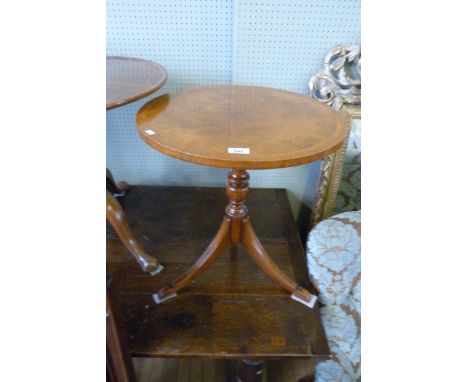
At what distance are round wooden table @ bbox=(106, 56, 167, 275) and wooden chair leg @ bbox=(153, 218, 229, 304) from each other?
0.37 ft

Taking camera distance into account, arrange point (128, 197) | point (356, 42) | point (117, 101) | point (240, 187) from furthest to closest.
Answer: point (128, 197) < point (356, 42) < point (240, 187) < point (117, 101)

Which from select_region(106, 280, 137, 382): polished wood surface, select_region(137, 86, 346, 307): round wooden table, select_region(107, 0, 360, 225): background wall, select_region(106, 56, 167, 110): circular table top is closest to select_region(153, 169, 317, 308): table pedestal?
select_region(137, 86, 346, 307): round wooden table

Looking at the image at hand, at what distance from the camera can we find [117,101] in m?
0.84

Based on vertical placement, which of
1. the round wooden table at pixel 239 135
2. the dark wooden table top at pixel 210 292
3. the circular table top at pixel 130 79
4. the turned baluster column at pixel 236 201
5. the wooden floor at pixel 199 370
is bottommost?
the wooden floor at pixel 199 370

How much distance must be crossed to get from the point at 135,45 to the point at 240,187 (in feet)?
2.41

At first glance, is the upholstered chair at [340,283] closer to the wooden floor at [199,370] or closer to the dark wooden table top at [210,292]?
the dark wooden table top at [210,292]

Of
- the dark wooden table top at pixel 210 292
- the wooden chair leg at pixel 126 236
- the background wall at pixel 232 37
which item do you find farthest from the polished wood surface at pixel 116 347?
the background wall at pixel 232 37

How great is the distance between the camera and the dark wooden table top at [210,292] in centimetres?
90

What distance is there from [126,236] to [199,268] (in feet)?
0.94

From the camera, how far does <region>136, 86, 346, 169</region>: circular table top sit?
70 centimetres

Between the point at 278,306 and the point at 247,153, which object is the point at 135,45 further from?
the point at 278,306

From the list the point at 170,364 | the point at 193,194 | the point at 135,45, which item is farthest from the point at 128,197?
the point at 170,364

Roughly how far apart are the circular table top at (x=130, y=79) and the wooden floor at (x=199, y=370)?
41.8 inches

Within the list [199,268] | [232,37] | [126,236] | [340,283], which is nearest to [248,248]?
[199,268]
